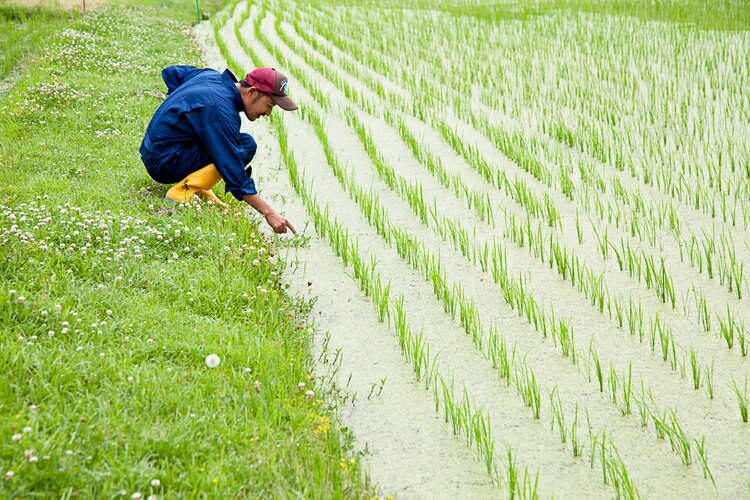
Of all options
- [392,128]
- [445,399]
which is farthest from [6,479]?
[392,128]

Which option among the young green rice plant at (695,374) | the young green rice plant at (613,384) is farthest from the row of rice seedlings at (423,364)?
the young green rice plant at (695,374)

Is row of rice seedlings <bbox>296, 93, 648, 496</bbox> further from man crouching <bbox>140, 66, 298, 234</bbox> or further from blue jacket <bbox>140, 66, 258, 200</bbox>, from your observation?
blue jacket <bbox>140, 66, 258, 200</bbox>

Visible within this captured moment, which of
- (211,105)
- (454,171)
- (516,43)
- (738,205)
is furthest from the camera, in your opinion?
(516,43)

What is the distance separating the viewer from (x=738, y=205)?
Answer: 148 inches

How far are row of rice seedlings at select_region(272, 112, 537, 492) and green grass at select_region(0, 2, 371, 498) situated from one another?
0.36 m

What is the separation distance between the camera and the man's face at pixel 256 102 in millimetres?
3529

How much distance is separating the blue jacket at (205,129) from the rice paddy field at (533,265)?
0.61m

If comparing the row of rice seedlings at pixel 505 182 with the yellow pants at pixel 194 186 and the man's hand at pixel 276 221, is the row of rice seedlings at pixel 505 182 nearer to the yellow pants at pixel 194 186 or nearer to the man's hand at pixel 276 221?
the man's hand at pixel 276 221

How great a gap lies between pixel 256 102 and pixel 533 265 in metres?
1.75

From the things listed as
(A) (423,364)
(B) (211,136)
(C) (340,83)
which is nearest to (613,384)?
(A) (423,364)

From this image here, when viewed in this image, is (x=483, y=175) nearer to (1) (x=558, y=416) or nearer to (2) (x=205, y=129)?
(2) (x=205, y=129)

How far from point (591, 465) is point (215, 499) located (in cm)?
115

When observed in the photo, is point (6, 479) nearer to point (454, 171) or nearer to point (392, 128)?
point (454, 171)

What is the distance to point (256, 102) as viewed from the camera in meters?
3.56
